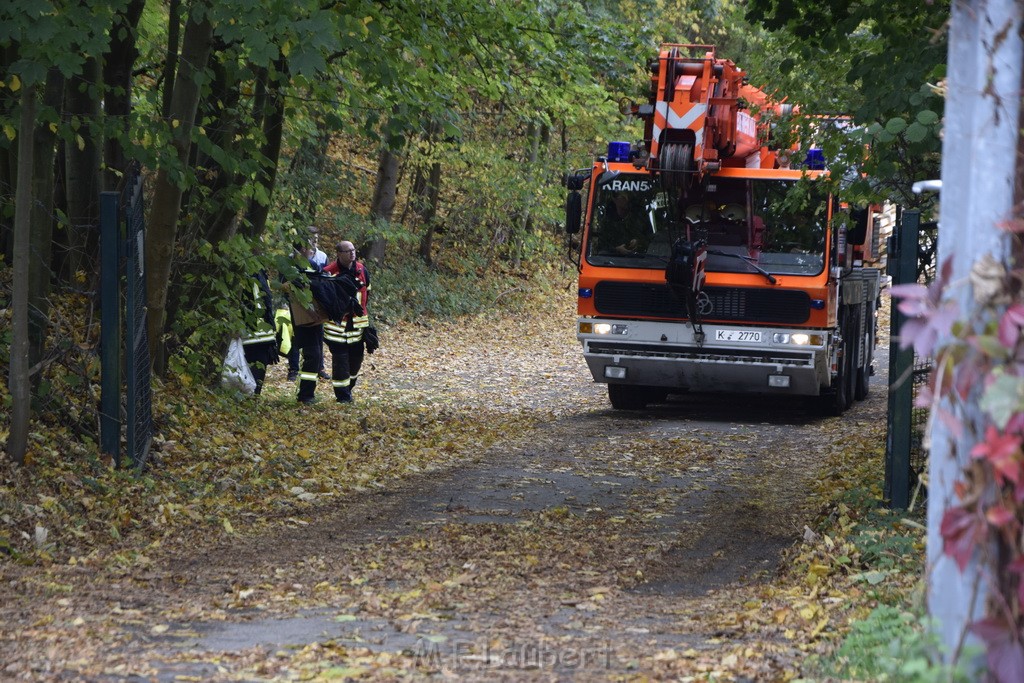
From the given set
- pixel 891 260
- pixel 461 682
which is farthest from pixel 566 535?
pixel 461 682

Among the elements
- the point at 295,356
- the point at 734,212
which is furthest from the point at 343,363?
the point at 734,212

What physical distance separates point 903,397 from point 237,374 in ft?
25.3

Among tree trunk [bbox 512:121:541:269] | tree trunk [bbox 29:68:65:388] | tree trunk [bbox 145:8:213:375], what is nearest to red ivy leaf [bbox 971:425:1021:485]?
tree trunk [bbox 29:68:65:388]

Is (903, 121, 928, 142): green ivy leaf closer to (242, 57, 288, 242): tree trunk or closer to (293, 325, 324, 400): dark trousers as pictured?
(242, 57, 288, 242): tree trunk

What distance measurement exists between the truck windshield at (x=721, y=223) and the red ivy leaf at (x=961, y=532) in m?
10.2

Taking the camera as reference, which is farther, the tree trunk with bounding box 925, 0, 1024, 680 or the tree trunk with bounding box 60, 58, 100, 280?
the tree trunk with bounding box 60, 58, 100, 280

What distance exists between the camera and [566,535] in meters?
7.61

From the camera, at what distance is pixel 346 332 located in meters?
14.1

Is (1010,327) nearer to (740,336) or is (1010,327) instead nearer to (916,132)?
(916,132)

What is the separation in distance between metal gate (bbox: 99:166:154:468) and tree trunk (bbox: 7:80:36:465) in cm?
77

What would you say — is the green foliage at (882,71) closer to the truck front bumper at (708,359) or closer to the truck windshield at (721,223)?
the truck windshield at (721,223)

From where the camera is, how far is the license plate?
1319 cm

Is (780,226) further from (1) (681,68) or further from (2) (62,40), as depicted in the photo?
(2) (62,40)

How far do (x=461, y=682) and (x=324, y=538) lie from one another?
327cm
